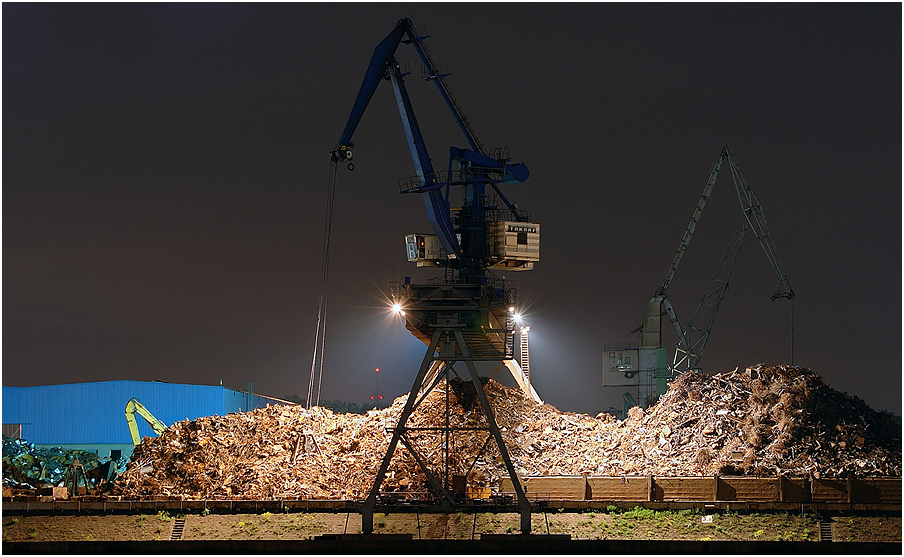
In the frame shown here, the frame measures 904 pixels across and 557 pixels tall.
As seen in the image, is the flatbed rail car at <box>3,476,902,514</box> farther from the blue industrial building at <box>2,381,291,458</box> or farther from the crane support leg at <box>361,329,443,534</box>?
the blue industrial building at <box>2,381,291,458</box>

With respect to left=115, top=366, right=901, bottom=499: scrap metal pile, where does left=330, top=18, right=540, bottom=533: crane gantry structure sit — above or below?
above

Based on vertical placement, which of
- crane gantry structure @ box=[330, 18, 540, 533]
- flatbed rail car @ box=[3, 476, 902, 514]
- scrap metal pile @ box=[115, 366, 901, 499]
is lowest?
flatbed rail car @ box=[3, 476, 902, 514]

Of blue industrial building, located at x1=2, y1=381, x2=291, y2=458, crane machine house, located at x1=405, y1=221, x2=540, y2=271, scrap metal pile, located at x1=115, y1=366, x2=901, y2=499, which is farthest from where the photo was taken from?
blue industrial building, located at x1=2, y1=381, x2=291, y2=458

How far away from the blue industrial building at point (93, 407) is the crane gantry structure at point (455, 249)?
3838cm

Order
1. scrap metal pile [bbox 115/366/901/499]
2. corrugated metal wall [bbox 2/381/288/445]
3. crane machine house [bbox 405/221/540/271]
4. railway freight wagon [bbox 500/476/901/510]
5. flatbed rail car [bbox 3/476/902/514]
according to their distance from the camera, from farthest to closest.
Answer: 1. corrugated metal wall [bbox 2/381/288/445]
2. crane machine house [bbox 405/221/540/271]
3. scrap metal pile [bbox 115/366/901/499]
4. railway freight wagon [bbox 500/476/901/510]
5. flatbed rail car [bbox 3/476/902/514]

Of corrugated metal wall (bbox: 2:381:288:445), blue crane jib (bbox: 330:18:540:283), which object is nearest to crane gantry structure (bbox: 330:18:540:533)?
blue crane jib (bbox: 330:18:540:283)

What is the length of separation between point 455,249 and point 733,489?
51.2 feet

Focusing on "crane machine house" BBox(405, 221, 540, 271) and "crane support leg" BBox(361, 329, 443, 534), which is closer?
"crane support leg" BBox(361, 329, 443, 534)

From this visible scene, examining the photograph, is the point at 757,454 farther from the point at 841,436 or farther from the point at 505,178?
the point at 505,178

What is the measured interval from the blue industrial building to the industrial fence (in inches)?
1791

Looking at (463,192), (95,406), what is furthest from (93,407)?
(463,192)

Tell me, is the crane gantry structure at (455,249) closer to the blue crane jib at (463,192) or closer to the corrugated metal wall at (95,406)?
the blue crane jib at (463,192)

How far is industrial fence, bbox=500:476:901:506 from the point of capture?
2050 inches

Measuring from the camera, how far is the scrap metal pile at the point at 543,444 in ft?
177
